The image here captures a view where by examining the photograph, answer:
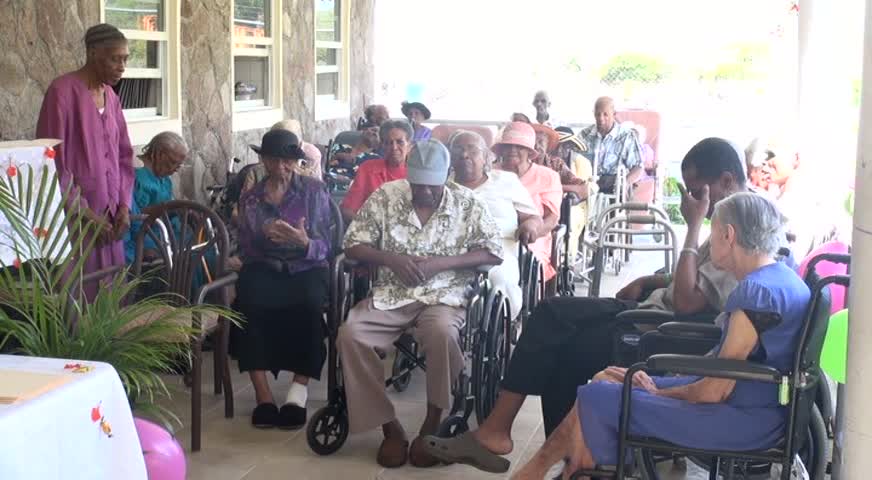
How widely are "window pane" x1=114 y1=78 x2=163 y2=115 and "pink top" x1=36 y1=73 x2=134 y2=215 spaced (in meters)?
1.48

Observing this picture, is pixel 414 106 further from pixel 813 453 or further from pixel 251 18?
pixel 813 453

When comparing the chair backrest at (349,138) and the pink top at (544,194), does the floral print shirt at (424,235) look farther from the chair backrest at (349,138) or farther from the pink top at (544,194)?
the chair backrest at (349,138)

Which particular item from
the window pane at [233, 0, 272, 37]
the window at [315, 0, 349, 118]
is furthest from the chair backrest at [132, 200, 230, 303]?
the window at [315, 0, 349, 118]

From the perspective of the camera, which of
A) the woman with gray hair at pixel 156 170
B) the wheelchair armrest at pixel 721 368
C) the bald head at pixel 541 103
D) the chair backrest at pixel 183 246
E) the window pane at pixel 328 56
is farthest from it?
the window pane at pixel 328 56

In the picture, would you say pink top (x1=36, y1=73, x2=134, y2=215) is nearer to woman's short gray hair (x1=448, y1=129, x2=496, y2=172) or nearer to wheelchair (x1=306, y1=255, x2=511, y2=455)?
wheelchair (x1=306, y1=255, x2=511, y2=455)

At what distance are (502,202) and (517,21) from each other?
9522 millimetres

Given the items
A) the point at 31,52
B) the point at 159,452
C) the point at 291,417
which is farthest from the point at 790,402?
the point at 31,52

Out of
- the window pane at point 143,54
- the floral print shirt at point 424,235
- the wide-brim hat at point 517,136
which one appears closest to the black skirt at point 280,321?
the floral print shirt at point 424,235

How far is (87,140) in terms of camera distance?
15.4 feet

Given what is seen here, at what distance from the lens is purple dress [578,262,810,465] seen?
9.77ft

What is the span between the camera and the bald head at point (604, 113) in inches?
332

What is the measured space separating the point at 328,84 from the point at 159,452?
7042mm

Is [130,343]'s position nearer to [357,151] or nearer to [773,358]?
[773,358]

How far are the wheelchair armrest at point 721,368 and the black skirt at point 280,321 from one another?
6.53 feet
